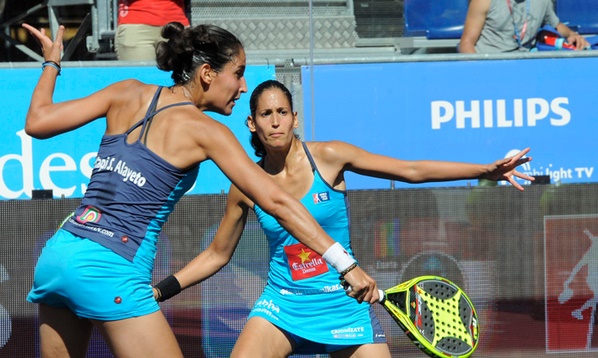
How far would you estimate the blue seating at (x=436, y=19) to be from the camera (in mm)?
7891

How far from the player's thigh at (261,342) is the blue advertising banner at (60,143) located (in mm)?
1778

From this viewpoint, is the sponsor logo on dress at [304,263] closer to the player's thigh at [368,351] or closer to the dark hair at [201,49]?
the player's thigh at [368,351]

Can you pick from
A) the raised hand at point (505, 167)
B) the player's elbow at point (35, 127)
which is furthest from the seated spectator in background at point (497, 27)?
the player's elbow at point (35, 127)

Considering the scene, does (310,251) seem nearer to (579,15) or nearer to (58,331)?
(58,331)

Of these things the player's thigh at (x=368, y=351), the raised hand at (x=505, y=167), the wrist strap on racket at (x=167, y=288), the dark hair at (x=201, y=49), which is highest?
the dark hair at (x=201, y=49)

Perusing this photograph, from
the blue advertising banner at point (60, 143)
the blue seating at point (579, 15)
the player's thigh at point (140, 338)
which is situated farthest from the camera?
the blue seating at point (579, 15)

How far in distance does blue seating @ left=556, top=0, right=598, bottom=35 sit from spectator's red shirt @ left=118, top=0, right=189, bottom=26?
332cm

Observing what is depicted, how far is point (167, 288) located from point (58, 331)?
0.86 m

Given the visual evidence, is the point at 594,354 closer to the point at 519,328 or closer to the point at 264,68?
the point at 519,328

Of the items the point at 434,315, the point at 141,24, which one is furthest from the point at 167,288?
the point at 141,24

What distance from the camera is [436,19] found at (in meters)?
7.97

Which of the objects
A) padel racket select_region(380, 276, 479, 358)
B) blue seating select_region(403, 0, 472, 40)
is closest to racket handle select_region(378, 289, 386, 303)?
padel racket select_region(380, 276, 479, 358)

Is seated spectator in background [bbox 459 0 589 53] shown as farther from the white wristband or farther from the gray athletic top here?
the white wristband

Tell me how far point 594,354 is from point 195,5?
159 inches
